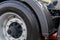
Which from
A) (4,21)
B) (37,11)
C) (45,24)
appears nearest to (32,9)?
(37,11)

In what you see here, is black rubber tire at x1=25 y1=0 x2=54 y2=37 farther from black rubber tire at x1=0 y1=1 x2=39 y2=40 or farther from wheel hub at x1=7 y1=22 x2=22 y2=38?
wheel hub at x1=7 y1=22 x2=22 y2=38

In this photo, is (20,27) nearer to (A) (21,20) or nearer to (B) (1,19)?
(A) (21,20)

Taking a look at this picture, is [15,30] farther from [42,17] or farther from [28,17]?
[42,17]

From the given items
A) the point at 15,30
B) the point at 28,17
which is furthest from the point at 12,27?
the point at 28,17

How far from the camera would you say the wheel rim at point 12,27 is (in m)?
3.36

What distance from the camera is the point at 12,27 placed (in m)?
3.42

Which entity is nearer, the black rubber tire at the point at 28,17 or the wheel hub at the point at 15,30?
the black rubber tire at the point at 28,17

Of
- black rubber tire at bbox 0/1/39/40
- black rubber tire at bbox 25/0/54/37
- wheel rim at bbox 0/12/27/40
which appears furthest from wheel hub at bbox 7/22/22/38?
black rubber tire at bbox 25/0/54/37

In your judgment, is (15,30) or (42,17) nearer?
(42,17)

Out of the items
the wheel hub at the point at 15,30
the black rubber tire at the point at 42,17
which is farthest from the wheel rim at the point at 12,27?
the black rubber tire at the point at 42,17

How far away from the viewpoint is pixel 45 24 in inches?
126

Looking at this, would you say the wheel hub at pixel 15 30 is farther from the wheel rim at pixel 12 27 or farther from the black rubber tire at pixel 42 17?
the black rubber tire at pixel 42 17

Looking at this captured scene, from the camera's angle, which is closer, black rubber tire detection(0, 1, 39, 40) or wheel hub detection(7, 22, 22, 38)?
black rubber tire detection(0, 1, 39, 40)

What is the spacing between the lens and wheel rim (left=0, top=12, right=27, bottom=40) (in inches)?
132
